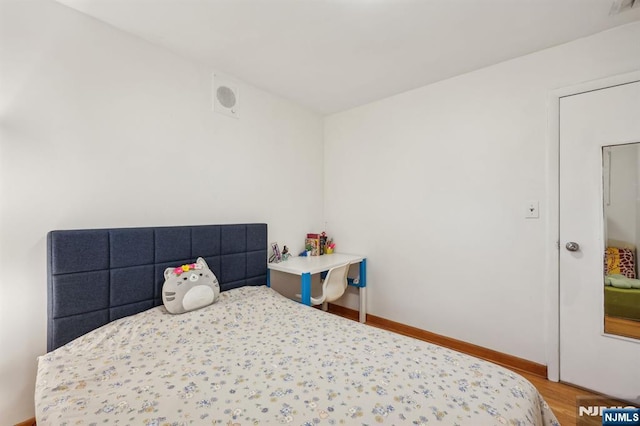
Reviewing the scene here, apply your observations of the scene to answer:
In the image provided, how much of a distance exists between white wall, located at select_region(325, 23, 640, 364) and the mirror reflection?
12.3 inches

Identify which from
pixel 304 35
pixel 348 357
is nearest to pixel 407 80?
pixel 304 35

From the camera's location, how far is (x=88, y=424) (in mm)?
929

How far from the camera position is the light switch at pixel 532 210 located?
204 cm

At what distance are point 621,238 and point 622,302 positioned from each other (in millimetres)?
413

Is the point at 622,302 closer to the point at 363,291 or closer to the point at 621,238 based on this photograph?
the point at 621,238

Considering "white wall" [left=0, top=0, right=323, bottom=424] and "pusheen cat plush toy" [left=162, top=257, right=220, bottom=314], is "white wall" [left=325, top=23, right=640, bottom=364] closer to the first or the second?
"white wall" [left=0, top=0, right=323, bottom=424]

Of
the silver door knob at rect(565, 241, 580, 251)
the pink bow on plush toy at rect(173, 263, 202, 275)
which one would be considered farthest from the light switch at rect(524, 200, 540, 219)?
the pink bow on plush toy at rect(173, 263, 202, 275)

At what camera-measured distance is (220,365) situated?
4.17ft

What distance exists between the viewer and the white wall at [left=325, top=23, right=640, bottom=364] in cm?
203

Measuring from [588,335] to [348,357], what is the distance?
176 centimetres

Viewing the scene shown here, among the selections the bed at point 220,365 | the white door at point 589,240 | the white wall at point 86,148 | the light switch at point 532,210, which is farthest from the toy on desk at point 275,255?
the white door at point 589,240

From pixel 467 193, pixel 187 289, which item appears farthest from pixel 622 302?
pixel 187 289

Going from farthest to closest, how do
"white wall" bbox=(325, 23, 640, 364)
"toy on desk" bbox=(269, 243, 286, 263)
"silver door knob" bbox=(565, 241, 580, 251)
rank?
"toy on desk" bbox=(269, 243, 286, 263), "white wall" bbox=(325, 23, 640, 364), "silver door knob" bbox=(565, 241, 580, 251)

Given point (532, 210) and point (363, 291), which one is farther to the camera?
point (363, 291)
